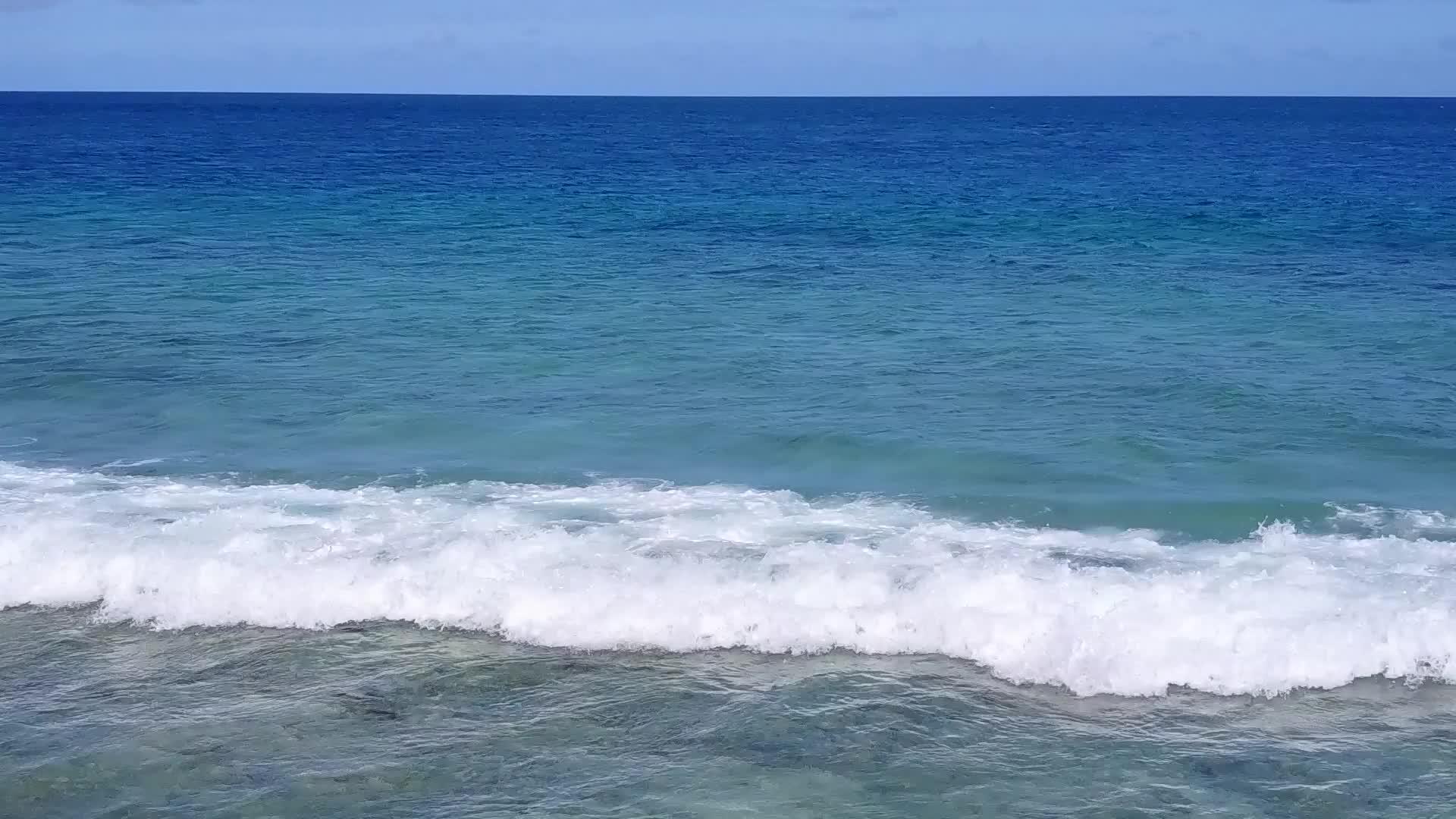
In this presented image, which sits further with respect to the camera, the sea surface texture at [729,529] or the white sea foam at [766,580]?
the white sea foam at [766,580]

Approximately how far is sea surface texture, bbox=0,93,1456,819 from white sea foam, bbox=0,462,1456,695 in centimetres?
5

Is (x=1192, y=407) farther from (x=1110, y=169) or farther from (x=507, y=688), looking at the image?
(x=1110, y=169)

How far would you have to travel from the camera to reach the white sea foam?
11.3m

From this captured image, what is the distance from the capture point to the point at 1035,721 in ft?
33.3

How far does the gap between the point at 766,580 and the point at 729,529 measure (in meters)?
1.67

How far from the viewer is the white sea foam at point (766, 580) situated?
37.1ft

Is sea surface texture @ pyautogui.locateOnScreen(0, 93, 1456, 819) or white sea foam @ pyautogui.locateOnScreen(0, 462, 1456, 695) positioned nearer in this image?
sea surface texture @ pyautogui.locateOnScreen(0, 93, 1456, 819)

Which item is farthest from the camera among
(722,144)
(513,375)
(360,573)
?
(722,144)

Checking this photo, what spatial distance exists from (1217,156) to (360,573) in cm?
6651

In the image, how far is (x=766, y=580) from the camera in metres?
12.8

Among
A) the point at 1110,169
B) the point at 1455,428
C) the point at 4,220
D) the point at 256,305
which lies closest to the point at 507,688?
the point at 1455,428

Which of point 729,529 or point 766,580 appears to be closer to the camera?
point 766,580

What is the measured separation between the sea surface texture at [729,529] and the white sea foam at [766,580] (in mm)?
51

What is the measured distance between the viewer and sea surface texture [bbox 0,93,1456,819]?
951 cm
